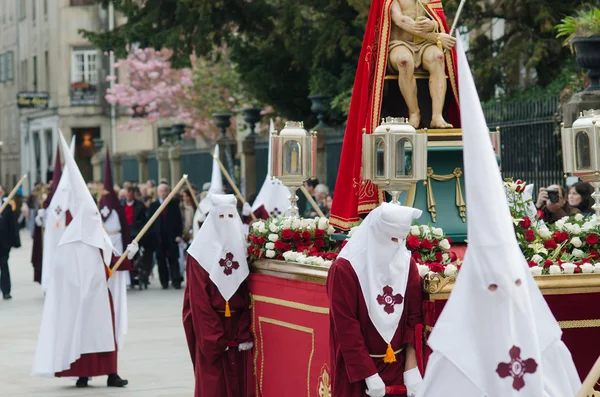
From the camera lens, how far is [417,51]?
9625mm

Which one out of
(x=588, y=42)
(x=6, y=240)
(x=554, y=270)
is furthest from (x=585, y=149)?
(x=6, y=240)

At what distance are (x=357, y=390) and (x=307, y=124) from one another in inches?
752

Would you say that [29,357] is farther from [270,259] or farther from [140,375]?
[270,259]

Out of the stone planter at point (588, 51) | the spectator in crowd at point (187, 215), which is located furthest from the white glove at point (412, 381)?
the spectator in crowd at point (187, 215)

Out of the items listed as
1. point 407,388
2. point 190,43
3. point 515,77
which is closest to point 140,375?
point 407,388

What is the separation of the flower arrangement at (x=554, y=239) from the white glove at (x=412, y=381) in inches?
47.1

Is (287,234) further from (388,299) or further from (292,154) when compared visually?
(388,299)

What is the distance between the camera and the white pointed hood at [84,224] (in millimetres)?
11758

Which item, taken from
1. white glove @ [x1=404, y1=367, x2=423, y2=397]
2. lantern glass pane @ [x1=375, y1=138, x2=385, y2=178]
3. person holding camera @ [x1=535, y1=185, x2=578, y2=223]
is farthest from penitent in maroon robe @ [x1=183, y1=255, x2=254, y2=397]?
person holding camera @ [x1=535, y1=185, x2=578, y2=223]

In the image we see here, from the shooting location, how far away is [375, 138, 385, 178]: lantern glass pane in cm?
880

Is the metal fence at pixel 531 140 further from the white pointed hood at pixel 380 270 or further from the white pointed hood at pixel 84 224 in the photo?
the white pointed hood at pixel 380 270

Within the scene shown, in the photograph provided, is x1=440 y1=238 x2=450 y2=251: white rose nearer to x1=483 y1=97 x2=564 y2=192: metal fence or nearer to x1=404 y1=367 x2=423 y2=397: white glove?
x1=404 y1=367 x2=423 y2=397: white glove

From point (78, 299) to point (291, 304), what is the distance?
3221 millimetres

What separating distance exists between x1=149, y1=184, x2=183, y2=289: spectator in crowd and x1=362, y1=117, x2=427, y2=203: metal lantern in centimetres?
1276
